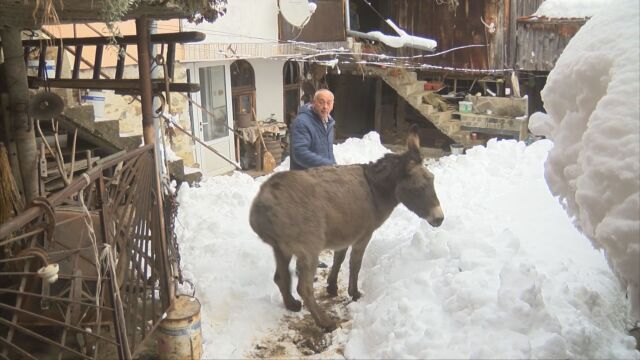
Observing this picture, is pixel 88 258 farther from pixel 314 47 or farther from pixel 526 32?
pixel 526 32

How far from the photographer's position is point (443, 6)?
14594 mm

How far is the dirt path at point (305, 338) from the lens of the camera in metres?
4.36

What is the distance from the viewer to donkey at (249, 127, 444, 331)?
4625 mm

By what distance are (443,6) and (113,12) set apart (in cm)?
1278

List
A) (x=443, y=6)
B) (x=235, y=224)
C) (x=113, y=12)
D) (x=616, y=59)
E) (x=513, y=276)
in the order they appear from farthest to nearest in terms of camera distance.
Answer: (x=443, y=6)
(x=235, y=224)
(x=513, y=276)
(x=113, y=12)
(x=616, y=59)

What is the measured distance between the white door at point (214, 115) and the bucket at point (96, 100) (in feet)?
11.4

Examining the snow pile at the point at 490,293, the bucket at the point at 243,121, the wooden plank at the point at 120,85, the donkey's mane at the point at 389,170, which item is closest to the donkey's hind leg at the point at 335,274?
the snow pile at the point at 490,293

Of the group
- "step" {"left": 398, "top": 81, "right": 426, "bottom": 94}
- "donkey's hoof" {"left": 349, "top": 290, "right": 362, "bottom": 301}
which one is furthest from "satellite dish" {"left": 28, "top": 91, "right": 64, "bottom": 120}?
"step" {"left": 398, "top": 81, "right": 426, "bottom": 94}

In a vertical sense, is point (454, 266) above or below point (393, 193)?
below

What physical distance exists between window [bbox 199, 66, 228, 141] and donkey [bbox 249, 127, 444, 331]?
808 cm

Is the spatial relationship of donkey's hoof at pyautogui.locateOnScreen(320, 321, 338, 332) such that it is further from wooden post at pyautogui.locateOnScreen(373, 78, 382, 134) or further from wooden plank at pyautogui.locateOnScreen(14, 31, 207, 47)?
wooden post at pyautogui.locateOnScreen(373, 78, 382, 134)

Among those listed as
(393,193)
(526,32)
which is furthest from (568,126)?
(526,32)

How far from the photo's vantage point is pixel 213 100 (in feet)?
42.2

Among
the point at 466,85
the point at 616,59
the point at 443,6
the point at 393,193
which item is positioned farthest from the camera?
the point at 466,85
